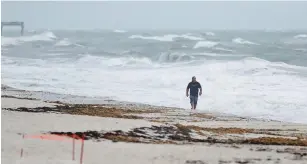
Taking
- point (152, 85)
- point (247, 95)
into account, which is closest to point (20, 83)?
point (152, 85)

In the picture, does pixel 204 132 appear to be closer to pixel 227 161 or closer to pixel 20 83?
pixel 227 161

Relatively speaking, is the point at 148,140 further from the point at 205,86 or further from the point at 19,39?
the point at 19,39

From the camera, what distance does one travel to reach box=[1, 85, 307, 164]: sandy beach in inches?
337

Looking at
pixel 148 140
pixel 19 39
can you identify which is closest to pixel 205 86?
pixel 148 140

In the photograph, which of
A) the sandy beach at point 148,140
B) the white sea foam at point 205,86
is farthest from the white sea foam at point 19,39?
the sandy beach at point 148,140

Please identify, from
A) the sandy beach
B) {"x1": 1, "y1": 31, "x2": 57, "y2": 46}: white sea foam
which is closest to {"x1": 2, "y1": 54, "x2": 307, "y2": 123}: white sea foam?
the sandy beach

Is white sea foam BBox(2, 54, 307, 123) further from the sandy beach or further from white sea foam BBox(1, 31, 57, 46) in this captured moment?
white sea foam BBox(1, 31, 57, 46)

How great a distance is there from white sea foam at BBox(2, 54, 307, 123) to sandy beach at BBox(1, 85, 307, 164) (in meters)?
3.82

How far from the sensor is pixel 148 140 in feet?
33.2

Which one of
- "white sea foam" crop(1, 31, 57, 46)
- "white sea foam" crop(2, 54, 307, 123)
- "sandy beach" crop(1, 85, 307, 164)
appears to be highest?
"white sea foam" crop(1, 31, 57, 46)

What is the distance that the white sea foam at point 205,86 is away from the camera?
719 inches

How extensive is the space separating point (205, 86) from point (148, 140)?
14465 mm

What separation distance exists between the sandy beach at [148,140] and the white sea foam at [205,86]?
12.5ft

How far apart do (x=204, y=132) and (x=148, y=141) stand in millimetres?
2043
